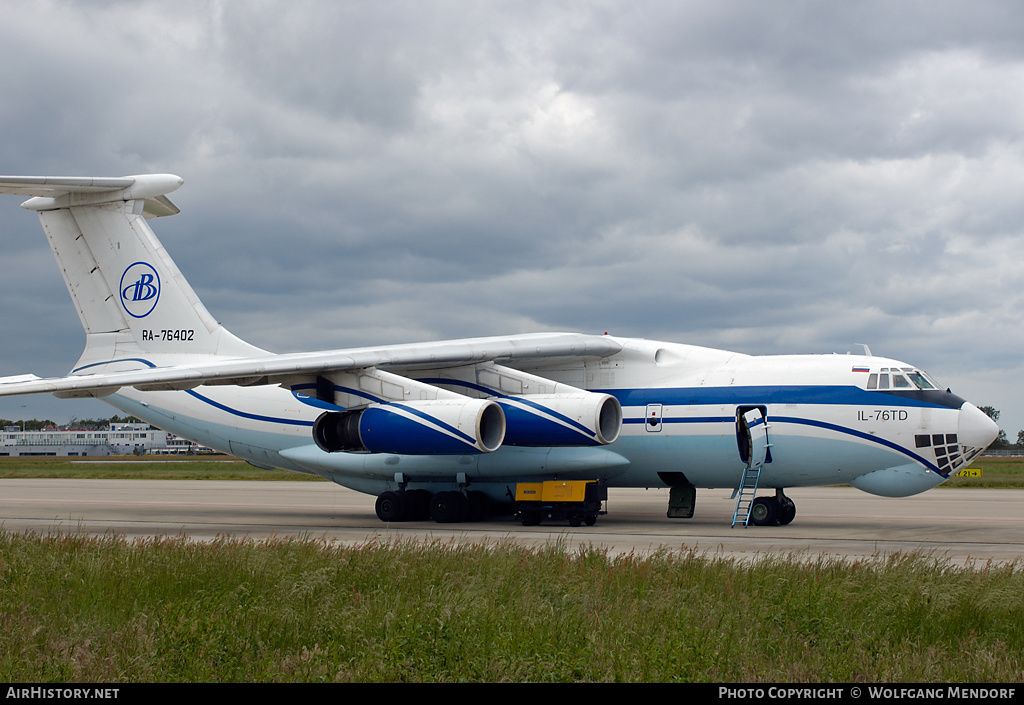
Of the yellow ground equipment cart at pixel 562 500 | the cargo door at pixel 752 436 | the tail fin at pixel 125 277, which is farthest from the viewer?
the tail fin at pixel 125 277

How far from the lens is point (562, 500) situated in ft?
51.0

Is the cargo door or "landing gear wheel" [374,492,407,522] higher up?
the cargo door

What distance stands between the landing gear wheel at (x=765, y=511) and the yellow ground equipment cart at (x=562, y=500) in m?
2.42

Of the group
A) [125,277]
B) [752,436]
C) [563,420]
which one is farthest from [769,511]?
[125,277]

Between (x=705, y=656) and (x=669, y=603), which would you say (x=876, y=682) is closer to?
(x=705, y=656)

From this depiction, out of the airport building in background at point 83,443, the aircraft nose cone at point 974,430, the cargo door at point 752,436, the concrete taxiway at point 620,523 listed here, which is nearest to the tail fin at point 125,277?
the concrete taxiway at point 620,523

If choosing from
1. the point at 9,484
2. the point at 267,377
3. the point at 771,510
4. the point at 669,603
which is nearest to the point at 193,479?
the point at 9,484

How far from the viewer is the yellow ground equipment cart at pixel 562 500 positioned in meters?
15.5

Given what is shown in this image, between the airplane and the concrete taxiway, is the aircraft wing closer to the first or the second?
the airplane

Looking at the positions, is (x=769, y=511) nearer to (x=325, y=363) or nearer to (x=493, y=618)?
(x=325, y=363)

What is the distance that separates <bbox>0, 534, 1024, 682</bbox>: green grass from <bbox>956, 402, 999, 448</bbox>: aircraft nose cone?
6206mm

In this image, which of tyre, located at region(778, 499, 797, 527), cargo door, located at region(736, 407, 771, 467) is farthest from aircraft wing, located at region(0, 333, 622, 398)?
tyre, located at region(778, 499, 797, 527)

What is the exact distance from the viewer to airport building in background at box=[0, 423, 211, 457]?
366 feet

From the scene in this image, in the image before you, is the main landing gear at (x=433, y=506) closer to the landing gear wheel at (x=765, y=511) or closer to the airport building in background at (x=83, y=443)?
the landing gear wheel at (x=765, y=511)
